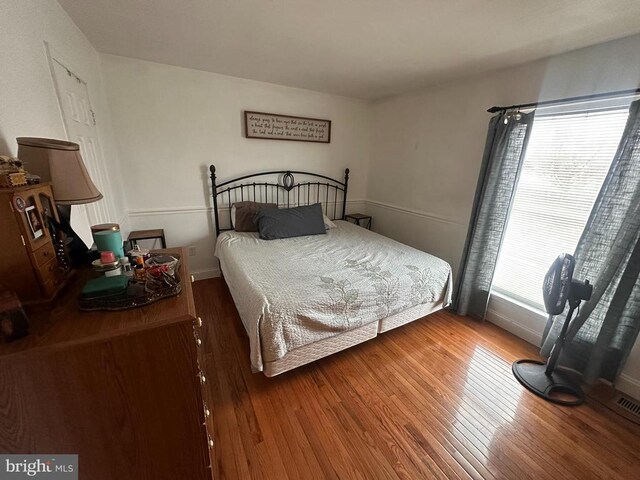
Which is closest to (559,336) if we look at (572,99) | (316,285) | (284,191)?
(572,99)

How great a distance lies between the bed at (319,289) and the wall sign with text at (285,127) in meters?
0.60

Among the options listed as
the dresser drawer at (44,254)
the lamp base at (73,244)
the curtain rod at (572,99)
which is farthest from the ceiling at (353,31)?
the dresser drawer at (44,254)

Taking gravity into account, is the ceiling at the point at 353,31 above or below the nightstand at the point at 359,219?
above

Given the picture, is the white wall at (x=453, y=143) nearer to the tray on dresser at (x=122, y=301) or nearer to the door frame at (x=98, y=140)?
the tray on dresser at (x=122, y=301)

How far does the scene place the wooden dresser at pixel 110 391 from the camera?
0.64 m

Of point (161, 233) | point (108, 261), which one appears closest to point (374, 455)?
point (108, 261)

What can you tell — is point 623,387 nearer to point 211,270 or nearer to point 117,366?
point 117,366

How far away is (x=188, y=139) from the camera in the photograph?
2.66m

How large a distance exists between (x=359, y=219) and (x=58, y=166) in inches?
124

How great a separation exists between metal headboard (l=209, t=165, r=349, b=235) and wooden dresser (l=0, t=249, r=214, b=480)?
7.36 ft

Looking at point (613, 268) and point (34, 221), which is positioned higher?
point (34, 221)

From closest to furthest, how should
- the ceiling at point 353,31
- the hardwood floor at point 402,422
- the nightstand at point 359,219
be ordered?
the hardwood floor at point 402,422 < the ceiling at point 353,31 < the nightstand at point 359,219

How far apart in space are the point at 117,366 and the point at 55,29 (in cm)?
185

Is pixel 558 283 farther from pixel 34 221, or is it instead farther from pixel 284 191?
pixel 284 191
